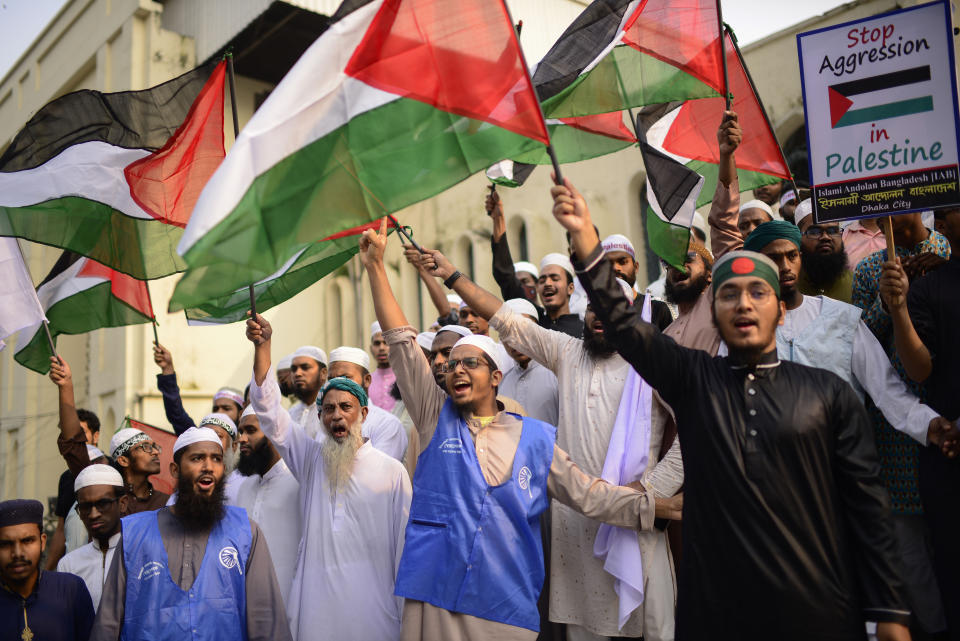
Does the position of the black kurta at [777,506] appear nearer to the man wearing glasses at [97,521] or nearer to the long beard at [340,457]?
the long beard at [340,457]

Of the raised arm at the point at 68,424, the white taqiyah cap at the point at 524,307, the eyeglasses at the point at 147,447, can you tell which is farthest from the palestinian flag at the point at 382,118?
the raised arm at the point at 68,424

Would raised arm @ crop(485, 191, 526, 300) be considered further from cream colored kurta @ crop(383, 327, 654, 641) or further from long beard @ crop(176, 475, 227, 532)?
long beard @ crop(176, 475, 227, 532)

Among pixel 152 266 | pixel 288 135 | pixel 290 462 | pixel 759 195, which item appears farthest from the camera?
pixel 759 195

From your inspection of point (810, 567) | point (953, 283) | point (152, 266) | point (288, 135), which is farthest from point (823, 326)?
point (152, 266)

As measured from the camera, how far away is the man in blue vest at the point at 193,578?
12.5 ft

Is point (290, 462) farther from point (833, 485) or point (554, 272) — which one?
point (833, 485)

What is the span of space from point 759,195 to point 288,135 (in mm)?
4525

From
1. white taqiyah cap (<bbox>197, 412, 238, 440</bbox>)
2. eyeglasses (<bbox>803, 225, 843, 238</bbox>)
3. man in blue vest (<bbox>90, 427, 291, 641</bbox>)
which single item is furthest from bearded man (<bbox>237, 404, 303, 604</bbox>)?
eyeglasses (<bbox>803, 225, 843, 238</bbox>)

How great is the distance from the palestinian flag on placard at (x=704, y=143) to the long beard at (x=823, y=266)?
62 centimetres

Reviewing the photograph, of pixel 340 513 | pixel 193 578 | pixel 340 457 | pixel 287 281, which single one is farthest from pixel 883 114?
pixel 193 578

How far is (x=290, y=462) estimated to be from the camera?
15.3 ft

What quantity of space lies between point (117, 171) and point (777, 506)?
Answer: 14.6 ft

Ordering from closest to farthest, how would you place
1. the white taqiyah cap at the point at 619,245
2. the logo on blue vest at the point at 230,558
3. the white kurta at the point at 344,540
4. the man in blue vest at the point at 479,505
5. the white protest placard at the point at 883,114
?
1. the white protest placard at the point at 883,114
2. the man in blue vest at the point at 479,505
3. the logo on blue vest at the point at 230,558
4. the white kurta at the point at 344,540
5. the white taqiyah cap at the point at 619,245

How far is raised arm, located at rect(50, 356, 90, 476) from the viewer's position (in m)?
5.74
